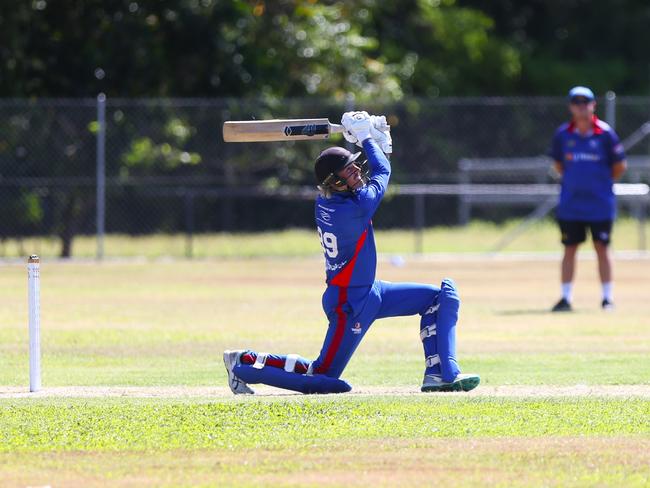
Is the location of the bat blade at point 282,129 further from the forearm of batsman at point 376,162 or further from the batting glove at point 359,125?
the forearm of batsman at point 376,162

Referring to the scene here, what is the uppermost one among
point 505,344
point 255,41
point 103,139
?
point 255,41

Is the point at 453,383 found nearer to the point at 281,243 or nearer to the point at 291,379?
the point at 291,379

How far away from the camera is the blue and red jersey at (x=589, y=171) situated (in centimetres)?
1540

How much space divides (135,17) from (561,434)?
17481 mm

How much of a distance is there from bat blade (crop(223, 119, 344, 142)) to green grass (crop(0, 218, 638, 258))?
522 inches

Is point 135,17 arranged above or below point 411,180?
above

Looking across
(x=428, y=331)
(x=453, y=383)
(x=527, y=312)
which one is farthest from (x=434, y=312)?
(x=527, y=312)

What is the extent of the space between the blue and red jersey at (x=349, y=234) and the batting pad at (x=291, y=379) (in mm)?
661

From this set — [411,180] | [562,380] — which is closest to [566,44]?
[411,180]

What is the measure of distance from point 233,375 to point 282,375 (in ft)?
1.09

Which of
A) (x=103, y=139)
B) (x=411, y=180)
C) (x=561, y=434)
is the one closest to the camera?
(x=561, y=434)

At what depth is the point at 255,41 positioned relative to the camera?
25.4 meters

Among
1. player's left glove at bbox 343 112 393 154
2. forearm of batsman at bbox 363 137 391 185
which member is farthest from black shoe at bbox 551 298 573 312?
forearm of batsman at bbox 363 137 391 185

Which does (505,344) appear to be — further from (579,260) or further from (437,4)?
(437,4)
